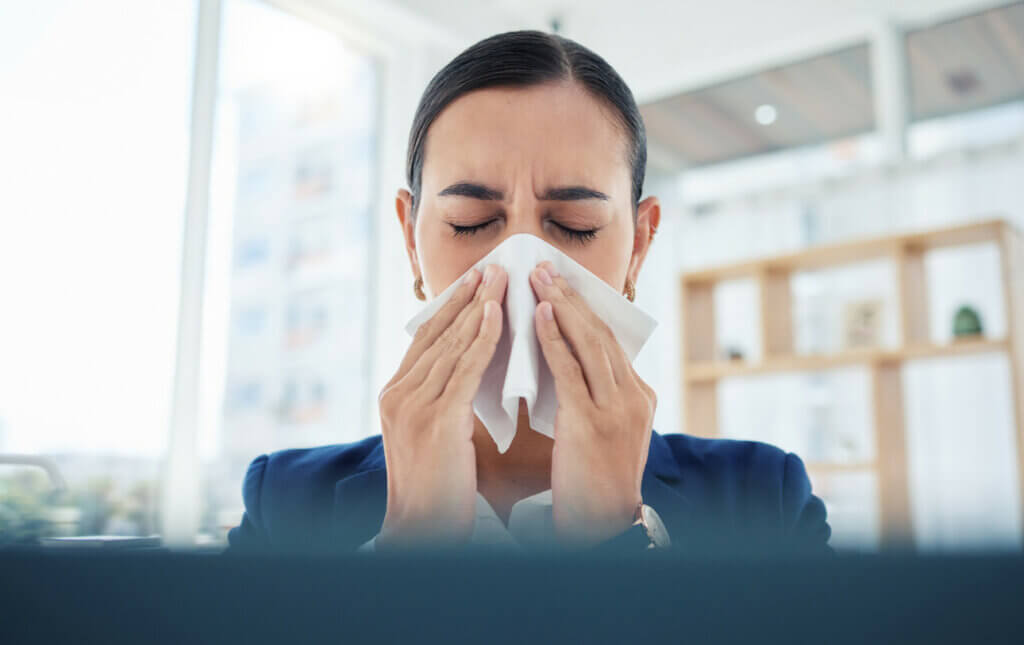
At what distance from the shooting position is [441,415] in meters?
0.81

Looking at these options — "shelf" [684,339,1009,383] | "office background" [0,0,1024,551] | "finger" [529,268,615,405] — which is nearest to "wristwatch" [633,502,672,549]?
"finger" [529,268,615,405]

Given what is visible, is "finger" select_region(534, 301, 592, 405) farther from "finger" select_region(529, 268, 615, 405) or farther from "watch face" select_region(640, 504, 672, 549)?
"watch face" select_region(640, 504, 672, 549)

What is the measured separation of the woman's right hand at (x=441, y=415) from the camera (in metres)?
0.76

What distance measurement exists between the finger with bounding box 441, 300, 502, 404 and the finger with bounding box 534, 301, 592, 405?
1.7 inches

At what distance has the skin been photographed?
0.77m

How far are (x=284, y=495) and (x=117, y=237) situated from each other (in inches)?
96.2

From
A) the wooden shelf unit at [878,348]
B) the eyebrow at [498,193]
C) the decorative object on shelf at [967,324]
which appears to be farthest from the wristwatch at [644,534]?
the decorative object on shelf at [967,324]

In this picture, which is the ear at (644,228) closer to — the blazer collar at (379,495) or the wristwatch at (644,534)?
the blazer collar at (379,495)

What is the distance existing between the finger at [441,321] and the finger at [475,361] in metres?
0.04

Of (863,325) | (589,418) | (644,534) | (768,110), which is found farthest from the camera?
(768,110)

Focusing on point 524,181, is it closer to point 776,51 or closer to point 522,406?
point 522,406

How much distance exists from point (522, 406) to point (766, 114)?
14.6 feet

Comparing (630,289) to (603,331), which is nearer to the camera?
(603,331)

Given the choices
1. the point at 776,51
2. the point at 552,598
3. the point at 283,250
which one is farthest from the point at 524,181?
the point at 776,51
